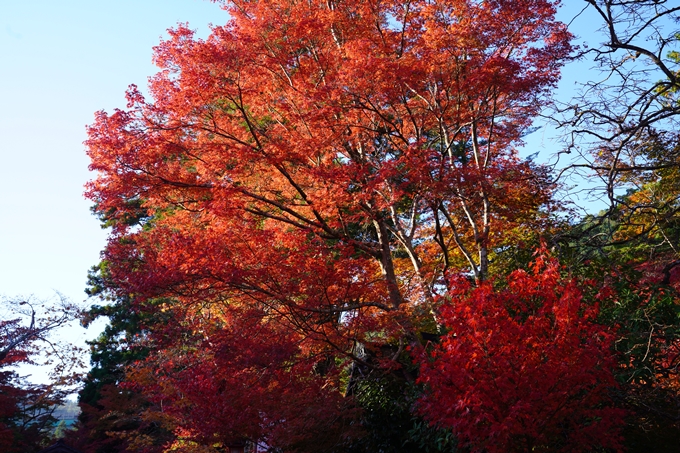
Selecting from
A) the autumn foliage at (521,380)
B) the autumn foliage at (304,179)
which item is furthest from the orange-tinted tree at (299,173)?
the autumn foliage at (521,380)

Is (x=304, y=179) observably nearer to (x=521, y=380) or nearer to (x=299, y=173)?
(x=299, y=173)

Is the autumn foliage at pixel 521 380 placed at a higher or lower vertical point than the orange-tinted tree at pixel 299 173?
lower

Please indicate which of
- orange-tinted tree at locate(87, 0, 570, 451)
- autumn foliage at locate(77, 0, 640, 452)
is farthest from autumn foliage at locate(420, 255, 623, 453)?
orange-tinted tree at locate(87, 0, 570, 451)

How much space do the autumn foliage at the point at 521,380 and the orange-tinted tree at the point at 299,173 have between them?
114 inches

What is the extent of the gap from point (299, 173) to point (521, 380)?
330 inches

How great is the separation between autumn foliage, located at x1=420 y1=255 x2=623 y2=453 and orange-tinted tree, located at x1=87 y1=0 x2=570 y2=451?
9.52ft

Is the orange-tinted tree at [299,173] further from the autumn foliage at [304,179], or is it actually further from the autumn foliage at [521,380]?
the autumn foliage at [521,380]

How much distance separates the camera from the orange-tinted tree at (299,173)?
37.3 ft

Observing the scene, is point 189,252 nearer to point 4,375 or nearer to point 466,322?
point 466,322

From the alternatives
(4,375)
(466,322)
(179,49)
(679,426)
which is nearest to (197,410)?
(466,322)

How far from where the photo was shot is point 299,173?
48.1 feet

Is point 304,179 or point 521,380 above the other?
point 304,179

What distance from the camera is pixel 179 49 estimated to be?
41.0 feet

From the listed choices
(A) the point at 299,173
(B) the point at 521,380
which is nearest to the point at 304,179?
(A) the point at 299,173
